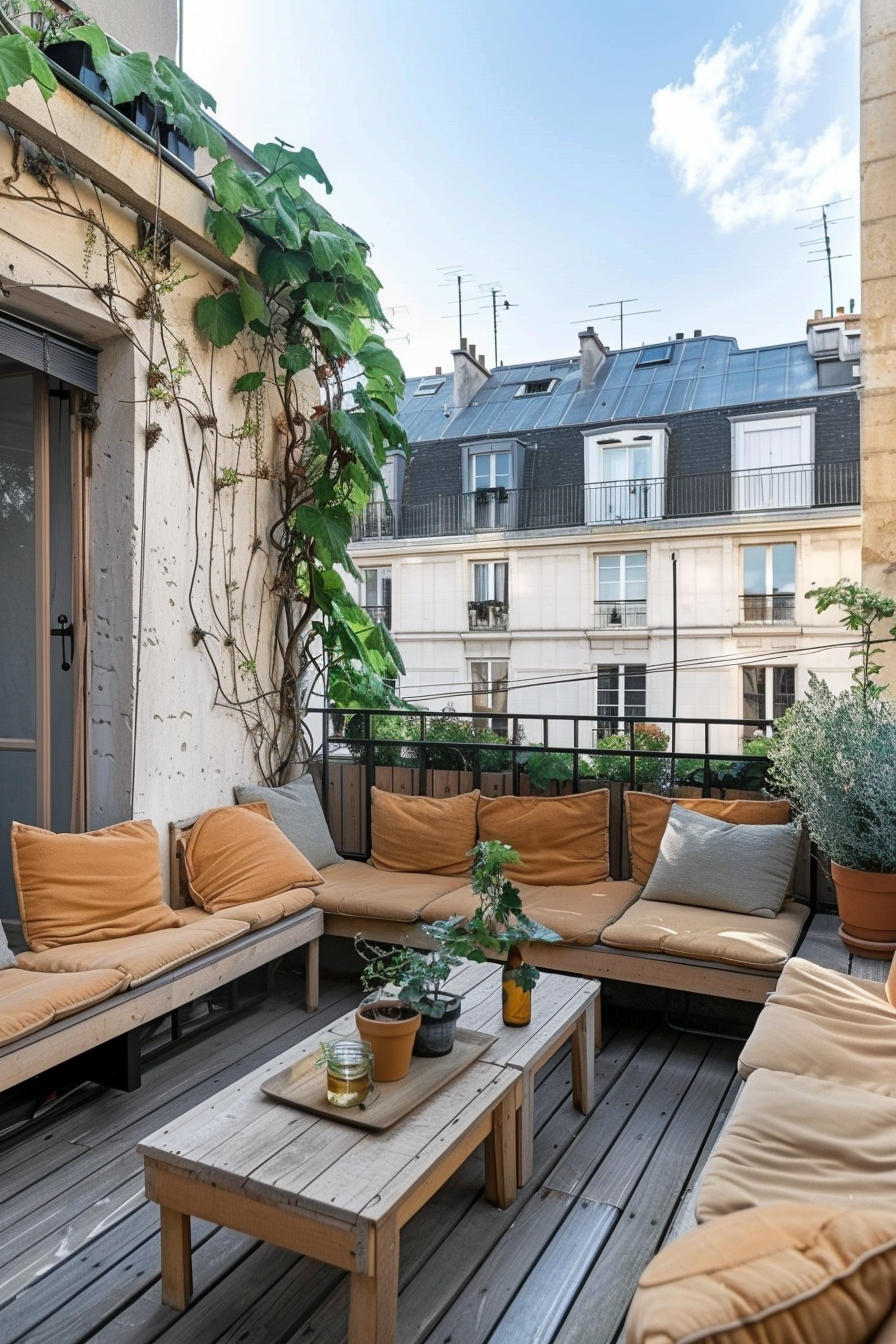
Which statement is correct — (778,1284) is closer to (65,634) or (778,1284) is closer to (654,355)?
(65,634)

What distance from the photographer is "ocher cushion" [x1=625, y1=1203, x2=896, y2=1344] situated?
0.76 meters

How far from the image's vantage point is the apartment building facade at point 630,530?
10266mm

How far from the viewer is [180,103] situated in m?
2.97

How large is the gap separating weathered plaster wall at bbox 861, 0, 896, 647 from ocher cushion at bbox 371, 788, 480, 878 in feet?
5.66

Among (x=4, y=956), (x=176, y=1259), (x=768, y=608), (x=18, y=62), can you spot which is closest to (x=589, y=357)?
(x=768, y=608)

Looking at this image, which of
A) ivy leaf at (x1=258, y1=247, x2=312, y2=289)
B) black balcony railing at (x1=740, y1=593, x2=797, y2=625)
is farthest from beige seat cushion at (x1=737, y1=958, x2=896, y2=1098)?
black balcony railing at (x1=740, y1=593, x2=797, y2=625)

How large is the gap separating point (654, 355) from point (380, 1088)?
37.3ft

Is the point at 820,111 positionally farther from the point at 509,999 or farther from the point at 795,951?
the point at 509,999

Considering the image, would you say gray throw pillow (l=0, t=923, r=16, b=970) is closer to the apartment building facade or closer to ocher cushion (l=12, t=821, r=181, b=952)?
ocher cushion (l=12, t=821, r=181, b=952)

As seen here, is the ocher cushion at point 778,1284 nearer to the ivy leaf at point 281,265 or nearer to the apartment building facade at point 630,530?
the ivy leaf at point 281,265

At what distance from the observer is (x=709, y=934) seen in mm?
2748

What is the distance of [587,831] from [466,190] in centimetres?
675

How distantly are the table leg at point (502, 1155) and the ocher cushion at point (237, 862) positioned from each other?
1377mm

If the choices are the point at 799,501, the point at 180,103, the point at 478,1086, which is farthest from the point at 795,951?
the point at 799,501
